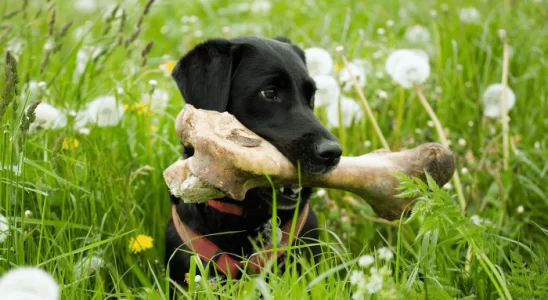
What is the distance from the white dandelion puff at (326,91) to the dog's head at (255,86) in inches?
27.1

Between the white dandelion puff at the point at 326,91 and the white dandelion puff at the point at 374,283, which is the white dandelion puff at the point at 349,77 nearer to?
the white dandelion puff at the point at 326,91

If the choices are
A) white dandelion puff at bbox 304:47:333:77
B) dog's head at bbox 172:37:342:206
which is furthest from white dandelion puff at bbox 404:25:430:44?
dog's head at bbox 172:37:342:206

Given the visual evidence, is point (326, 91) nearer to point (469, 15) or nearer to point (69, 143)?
point (69, 143)

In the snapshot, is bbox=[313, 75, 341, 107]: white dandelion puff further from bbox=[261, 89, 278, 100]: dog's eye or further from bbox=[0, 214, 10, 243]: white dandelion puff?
bbox=[0, 214, 10, 243]: white dandelion puff

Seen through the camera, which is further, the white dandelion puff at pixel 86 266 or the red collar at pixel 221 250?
the red collar at pixel 221 250

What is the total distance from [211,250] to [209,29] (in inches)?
162


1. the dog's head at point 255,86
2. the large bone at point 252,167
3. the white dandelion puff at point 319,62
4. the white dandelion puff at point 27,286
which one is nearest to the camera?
the white dandelion puff at point 27,286

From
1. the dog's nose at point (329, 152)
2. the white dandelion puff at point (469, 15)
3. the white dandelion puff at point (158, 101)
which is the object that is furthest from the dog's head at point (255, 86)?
the white dandelion puff at point (469, 15)

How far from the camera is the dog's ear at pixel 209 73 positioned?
9.17 feet

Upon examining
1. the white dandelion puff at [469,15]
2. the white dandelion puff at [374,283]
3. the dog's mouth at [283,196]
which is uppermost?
the white dandelion puff at [469,15]

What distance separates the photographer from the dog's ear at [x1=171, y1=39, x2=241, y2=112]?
279 cm

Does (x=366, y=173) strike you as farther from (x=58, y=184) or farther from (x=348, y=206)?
(x=58, y=184)

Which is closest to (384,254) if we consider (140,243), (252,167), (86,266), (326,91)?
(252,167)

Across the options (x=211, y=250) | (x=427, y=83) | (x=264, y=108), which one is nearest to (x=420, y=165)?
(x=264, y=108)
